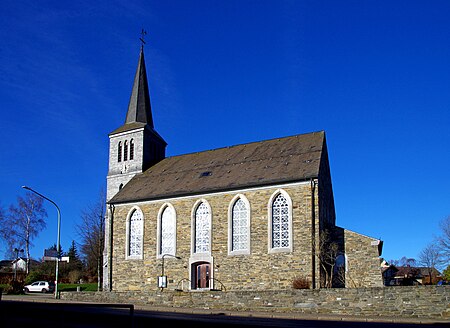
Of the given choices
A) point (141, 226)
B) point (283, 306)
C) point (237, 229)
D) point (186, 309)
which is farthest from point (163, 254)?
point (283, 306)

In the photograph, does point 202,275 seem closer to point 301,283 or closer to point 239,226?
point 239,226

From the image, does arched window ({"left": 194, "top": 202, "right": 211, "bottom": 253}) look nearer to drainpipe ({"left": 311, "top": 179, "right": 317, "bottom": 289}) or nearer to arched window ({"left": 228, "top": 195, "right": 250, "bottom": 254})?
arched window ({"left": 228, "top": 195, "right": 250, "bottom": 254})

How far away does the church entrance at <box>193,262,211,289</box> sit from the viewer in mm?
32938

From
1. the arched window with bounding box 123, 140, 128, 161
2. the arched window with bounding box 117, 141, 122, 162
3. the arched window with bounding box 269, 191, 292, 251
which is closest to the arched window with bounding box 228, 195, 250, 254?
the arched window with bounding box 269, 191, 292, 251

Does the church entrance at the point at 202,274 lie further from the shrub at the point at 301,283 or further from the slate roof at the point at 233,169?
the shrub at the point at 301,283

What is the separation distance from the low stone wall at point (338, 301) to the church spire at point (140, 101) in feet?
71.7

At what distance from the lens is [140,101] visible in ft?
149

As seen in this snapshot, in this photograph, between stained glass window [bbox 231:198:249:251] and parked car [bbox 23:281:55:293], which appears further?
parked car [bbox 23:281:55:293]

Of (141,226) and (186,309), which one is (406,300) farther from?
(141,226)

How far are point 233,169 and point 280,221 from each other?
19.9 feet

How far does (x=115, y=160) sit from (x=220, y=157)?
10.4 metres

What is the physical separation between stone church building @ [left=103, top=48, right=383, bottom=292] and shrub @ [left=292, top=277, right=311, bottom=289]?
0.12 meters

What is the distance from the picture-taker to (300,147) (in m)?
34.5

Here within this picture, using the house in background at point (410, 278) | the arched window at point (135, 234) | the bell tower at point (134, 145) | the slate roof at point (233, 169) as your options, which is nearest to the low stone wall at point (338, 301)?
the slate roof at point (233, 169)
